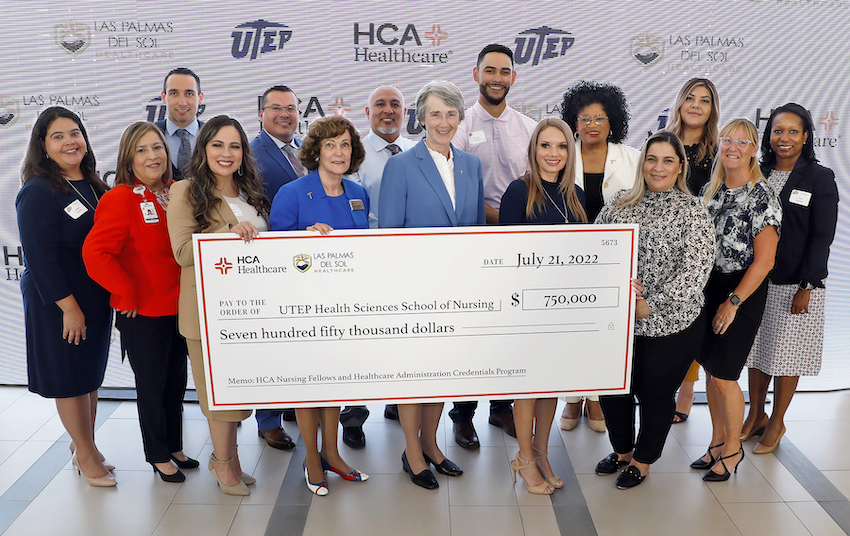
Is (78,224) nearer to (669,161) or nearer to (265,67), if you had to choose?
(265,67)

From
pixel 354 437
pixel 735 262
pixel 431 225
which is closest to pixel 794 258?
pixel 735 262

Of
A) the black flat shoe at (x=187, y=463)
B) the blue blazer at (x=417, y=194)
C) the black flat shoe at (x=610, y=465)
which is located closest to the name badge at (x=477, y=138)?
the blue blazer at (x=417, y=194)

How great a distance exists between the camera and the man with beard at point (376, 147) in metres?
3.25

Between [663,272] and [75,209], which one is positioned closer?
[663,272]

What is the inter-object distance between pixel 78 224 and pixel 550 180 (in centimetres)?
214

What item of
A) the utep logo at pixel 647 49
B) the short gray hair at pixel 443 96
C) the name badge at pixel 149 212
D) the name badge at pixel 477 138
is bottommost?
the name badge at pixel 149 212

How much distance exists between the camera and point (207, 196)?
2.48 metres

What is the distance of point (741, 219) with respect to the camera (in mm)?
2646

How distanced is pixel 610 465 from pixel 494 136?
6.12ft

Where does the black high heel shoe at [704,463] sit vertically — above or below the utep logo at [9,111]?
below

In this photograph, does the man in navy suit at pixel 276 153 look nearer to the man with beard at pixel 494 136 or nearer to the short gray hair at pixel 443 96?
the short gray hair at pixel 443 96

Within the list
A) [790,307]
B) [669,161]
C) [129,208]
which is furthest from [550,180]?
[129,208]

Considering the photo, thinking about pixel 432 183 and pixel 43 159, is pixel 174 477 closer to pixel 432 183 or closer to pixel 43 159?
pixel 43 159

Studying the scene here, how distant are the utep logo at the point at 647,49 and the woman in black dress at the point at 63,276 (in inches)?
139
